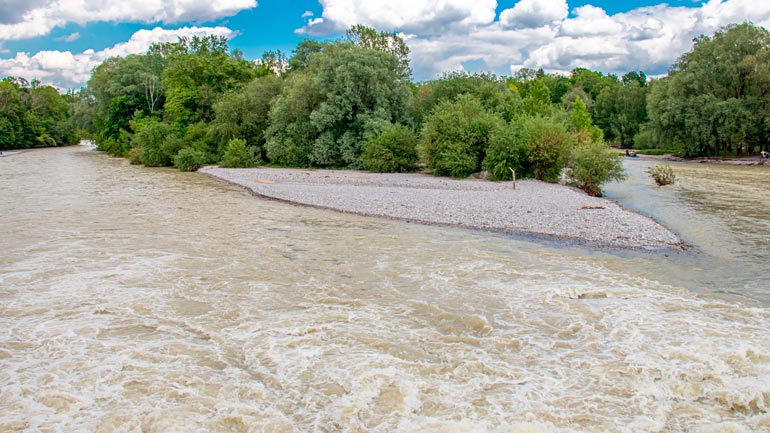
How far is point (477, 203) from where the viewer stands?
2103cm

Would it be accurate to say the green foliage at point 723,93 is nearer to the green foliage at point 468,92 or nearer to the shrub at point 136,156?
the green foliage at point 468,92

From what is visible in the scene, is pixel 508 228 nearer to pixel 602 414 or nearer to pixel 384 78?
pixel 602 414

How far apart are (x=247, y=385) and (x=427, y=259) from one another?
6979 mm

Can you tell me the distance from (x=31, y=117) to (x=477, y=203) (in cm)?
8451

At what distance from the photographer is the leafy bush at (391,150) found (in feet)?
113

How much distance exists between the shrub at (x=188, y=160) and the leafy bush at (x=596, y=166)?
93.2 ft

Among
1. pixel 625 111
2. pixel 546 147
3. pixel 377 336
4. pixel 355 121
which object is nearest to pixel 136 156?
pixel 355 121

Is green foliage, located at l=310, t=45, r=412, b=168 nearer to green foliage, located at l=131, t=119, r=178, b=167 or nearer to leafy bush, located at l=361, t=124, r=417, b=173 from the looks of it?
leafy bush, located at l=361, t=124, r=417, b=173

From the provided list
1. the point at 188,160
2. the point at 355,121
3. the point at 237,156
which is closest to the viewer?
the point at 355,121

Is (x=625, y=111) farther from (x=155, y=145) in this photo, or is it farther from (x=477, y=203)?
(x=477, y=203)

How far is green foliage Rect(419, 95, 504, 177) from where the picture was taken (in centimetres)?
3048

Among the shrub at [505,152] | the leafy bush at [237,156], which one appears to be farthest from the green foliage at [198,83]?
the shrub at [505,152]

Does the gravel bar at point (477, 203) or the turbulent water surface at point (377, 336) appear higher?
the gravel bar at point (477, 203)

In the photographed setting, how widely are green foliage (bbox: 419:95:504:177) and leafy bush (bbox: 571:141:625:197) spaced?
518 cm
